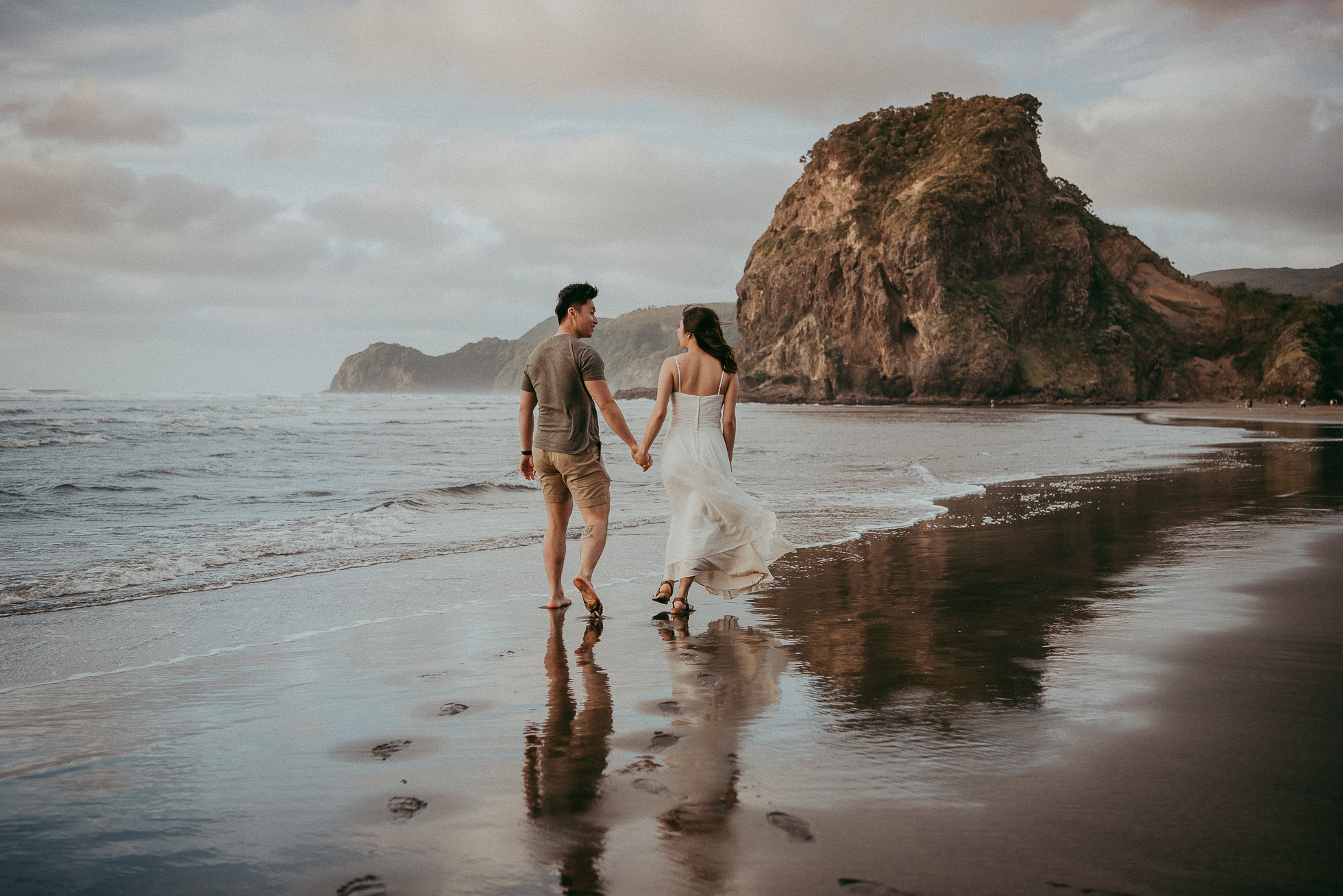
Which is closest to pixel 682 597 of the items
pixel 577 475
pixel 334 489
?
pixel 577 475

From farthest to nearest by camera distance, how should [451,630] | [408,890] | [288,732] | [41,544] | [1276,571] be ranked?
[41,544], [1276,571], [451,630], [288,732], [408,890]

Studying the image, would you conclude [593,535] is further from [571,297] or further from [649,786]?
[649,786]

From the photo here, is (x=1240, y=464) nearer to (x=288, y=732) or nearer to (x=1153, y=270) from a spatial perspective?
(x=288, y=732)

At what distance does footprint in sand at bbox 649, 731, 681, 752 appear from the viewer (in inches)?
116

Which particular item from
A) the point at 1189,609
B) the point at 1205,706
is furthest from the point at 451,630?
the point at 1189,609

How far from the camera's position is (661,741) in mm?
3020

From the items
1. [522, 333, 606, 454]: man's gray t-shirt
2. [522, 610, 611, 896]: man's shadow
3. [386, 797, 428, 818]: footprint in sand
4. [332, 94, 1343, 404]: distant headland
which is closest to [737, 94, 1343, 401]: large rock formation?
[332, 94, 1343, 404]: distant headland

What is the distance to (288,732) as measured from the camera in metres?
3.16

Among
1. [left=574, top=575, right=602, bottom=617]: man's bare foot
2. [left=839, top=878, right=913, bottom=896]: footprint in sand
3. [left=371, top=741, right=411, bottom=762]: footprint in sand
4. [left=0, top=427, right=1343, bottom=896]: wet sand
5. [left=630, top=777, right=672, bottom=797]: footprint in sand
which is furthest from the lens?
[left=574, top=575, right=602, bottom=617]: man's bare foot

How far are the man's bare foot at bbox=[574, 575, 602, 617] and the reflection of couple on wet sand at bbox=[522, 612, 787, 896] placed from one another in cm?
81

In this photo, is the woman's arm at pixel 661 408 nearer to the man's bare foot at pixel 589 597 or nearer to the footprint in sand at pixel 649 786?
the man's bare foot at pixel 589 597

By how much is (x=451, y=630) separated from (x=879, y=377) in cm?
8404

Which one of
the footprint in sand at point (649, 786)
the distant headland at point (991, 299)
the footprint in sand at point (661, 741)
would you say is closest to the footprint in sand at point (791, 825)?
the footprint in sand at point (649, 786)

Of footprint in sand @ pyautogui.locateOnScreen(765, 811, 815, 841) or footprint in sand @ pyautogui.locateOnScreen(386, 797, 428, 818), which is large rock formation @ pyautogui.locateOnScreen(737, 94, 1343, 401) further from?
footprint in sand @ pyautogui.locateOnScreen(386, 797, 428, 818)
